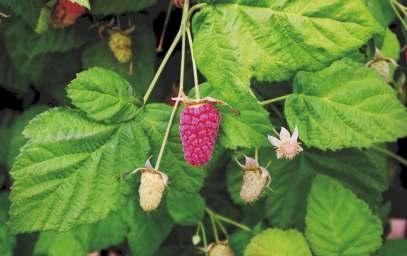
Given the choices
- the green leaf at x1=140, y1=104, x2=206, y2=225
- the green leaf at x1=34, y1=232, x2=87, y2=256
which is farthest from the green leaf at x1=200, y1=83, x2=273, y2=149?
the green leaf at x1=34, y1=232, x2=87, y2=256

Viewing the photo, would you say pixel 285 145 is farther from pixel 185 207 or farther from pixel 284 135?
pixel 185 207

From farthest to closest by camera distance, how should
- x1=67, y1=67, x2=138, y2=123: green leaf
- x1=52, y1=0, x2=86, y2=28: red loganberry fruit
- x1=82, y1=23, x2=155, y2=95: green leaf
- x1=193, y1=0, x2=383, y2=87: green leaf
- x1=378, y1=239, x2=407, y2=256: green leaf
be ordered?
x1=378, y1=239, x2=407, y2=256: green leaf → x1=82, y1=23, x2=155, y2=95: green leaf → x1=52, y1=0, x2=86, y2=28: red loganberry fruit → x1=67, y1=67, x2=138, y2=123: green leaf → x1=193, y1=0, x2=383, y2=87: green leaf

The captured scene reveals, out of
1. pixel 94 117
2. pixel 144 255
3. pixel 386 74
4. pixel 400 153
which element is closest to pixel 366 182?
pixel 386 74

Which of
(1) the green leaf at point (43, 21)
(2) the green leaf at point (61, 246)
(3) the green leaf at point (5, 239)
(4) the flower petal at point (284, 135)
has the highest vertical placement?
(1) the green leaf at point (43, 21)

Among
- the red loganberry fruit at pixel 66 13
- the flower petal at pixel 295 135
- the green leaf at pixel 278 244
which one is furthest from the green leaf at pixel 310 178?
the red loganberry fruit at pixel 66 13

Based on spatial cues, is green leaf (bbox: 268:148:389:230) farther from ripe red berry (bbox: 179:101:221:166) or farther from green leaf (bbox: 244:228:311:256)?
ripe red berry (bbox: 179:101:221:166)

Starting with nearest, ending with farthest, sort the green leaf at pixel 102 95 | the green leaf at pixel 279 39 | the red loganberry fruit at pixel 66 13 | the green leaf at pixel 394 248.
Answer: the green leaf at pixel 279 39, the green leaf at pixel 102 95, the red loganberry fruit at pixel 66 13, the green leaf at pixel 394 248

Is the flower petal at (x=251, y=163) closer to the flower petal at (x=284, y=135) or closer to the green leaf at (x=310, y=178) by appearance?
the flower petal at (x=284, y=135)

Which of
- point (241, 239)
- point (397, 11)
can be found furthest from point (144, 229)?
point (397, 11)
